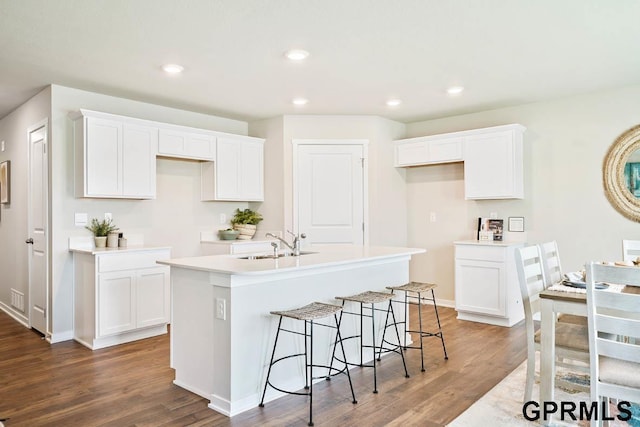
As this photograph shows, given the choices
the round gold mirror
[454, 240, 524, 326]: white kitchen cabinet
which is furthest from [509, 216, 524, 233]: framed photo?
the round gold mirror

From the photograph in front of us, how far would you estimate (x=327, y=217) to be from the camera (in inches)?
215

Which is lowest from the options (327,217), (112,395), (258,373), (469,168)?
(112,395)

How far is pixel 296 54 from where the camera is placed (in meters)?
3.41

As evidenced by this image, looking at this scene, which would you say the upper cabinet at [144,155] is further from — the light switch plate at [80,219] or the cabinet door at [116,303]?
the cabinet door at [116,303]

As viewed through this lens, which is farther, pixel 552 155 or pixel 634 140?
pixel 552 155

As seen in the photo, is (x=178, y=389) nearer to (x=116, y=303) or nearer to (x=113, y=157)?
(x=116, y=303)

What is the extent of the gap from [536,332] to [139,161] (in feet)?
12.7

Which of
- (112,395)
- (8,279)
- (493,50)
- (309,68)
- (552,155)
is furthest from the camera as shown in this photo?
(8,279)

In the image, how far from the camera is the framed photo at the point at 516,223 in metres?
4.98

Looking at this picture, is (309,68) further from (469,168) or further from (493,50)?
(469,168)

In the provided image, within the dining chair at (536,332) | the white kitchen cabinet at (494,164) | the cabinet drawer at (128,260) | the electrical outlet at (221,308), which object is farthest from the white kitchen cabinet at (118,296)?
the white kitchen cabinet at (494,164)

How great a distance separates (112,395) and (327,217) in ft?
10.4

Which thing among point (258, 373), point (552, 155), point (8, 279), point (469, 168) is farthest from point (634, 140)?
point (8, 279)

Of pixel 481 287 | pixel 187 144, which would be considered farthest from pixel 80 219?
pixel 481 287
